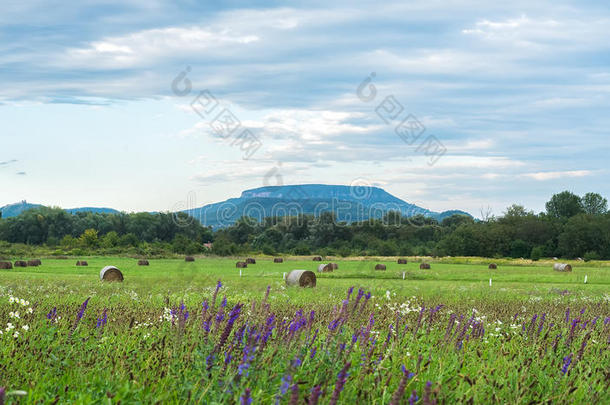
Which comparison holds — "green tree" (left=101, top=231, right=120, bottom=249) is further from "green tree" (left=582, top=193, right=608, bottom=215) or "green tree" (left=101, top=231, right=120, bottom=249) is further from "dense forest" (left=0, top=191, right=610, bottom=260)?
"green tree" (left=582, top=193, right=608, bottom=215)

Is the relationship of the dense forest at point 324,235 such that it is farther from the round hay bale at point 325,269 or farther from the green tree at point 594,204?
the round hay bale at point 325,269

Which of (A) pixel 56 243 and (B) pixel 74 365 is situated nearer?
(B) pixel 74 365

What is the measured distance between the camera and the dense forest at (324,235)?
9100 centimetres

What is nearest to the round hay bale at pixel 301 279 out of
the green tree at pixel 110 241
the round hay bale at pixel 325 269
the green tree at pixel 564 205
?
the round hay bale at pixel 325 269

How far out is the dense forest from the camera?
9100 centimetres

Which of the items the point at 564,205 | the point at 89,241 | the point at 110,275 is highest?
the point at 564,205

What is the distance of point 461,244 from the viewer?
97.7m

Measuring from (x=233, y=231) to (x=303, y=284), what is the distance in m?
87.0

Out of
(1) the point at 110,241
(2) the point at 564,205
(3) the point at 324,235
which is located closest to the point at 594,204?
(2) the point at 564,205

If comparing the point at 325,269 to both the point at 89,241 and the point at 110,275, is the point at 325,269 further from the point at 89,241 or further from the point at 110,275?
the point at 89,241

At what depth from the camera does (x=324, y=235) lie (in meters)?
113

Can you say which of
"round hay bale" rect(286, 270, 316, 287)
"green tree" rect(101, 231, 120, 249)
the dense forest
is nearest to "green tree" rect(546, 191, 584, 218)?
the dense forest

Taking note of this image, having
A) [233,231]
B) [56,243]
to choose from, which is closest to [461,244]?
[233,231]

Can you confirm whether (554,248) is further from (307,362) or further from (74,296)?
(307,362)
